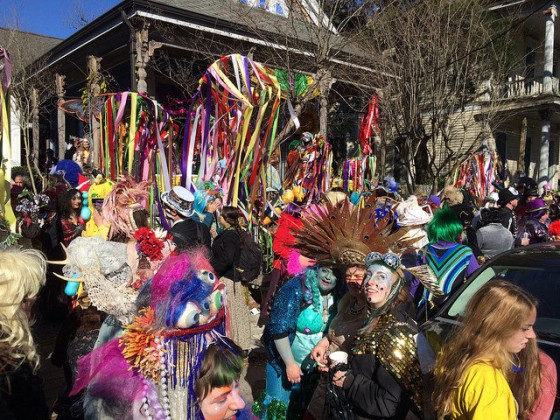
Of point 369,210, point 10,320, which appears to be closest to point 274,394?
point 369,210

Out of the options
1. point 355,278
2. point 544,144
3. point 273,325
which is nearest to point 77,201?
point 273,325

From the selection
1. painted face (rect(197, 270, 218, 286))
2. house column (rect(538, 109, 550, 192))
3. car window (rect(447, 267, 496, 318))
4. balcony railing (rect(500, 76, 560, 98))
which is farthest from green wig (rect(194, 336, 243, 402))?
house column (rect(538, 109, 550, 192))

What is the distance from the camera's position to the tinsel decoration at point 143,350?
1760 mm

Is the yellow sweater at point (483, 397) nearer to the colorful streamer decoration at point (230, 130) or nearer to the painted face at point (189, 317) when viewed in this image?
the painted face at point (189, 317)

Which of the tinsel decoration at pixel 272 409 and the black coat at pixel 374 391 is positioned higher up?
the black coat at pixel 374 391

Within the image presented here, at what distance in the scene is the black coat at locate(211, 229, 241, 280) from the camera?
179 inches

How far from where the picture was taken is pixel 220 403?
A: 1.84 metres

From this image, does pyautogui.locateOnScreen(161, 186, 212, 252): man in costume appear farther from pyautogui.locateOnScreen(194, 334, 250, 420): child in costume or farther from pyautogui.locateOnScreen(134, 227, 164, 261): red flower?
pyautogui.locateOnScreen(194, 334, 250, 420): child in costume

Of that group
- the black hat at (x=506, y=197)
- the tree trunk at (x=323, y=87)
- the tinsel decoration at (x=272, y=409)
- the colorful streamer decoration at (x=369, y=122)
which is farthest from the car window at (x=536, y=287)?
the colorful streamer decoration at (x=369, y=122)

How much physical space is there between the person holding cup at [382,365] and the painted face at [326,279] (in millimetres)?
497

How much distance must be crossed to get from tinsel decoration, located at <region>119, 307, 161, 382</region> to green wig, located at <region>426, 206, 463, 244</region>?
3071mm

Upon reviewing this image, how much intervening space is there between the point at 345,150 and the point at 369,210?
1621cm

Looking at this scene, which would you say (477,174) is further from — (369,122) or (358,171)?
(369,122)

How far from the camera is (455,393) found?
6.10 ft
